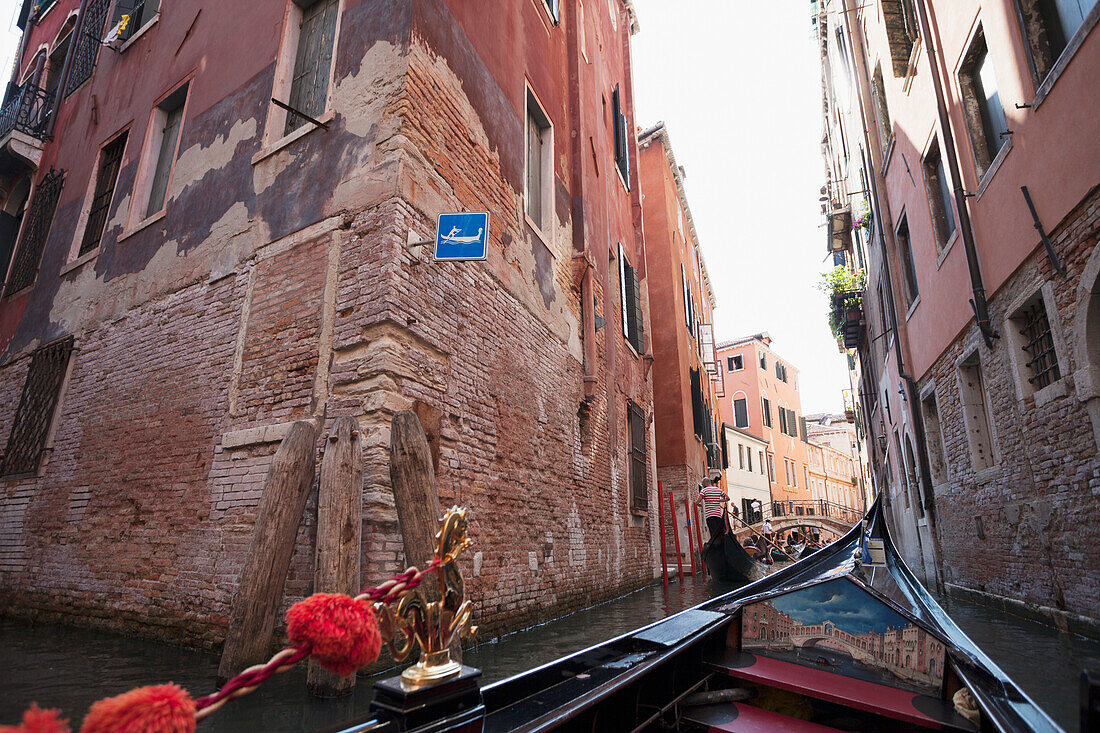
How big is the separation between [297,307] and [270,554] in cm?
180

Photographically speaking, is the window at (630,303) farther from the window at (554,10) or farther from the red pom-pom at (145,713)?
the red pom-pom at (145,713)

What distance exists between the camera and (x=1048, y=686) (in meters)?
3.33

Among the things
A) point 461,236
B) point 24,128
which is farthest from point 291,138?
point 24,128

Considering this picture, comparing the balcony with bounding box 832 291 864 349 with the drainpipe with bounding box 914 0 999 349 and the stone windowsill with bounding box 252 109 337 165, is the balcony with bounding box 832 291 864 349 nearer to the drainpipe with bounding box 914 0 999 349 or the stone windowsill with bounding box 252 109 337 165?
the drainpipe with bounding box 914 0 999 349

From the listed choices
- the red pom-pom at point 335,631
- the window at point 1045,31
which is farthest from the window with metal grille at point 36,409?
the window at point 1045,31

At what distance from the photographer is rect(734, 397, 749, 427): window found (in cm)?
2989

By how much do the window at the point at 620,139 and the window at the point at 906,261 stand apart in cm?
448

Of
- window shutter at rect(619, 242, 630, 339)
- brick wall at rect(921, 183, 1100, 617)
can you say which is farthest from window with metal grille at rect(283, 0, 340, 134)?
brick wall at rect(921, 183, 1100, 617)

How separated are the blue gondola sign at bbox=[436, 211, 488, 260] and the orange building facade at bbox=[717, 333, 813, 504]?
88.0 feet

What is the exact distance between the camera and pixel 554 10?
7809mm

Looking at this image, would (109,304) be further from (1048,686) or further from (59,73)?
(1048,686)

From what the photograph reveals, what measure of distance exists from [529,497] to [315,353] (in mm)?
2267

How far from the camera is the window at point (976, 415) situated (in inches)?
250

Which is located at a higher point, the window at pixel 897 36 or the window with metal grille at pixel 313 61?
the window at pixel 897 36
